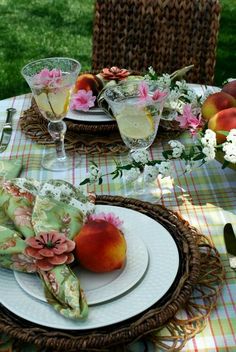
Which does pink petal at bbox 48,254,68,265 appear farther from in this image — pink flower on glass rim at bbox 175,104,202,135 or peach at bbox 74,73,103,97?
peach at bbox 74,73,103,97

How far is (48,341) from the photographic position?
2.16ft

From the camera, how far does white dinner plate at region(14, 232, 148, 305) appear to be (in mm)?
718

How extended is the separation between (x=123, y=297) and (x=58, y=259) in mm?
94

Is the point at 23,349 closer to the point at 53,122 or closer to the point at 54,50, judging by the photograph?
the point at 53,122

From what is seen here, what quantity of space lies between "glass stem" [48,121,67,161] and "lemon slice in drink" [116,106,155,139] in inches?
6.3

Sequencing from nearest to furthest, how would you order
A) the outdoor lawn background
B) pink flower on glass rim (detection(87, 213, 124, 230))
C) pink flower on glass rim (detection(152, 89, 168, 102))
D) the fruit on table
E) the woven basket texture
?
pink flower on glass rim (detection(87, 213, 124, 230)), pink flower on glass rim (detection(152, 89, 168, 102)), the fruit on table, the woven basket texture, the outdoor lawn background

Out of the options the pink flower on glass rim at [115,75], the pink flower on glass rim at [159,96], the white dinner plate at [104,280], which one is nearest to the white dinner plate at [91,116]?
the pink flower on glass rim at [115,75]

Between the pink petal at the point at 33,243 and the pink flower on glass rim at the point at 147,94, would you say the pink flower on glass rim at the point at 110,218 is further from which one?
the pink flower on glass rim at the point at 147,94

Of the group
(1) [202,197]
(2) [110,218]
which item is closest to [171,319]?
(2) [110,218]

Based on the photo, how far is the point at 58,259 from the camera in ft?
2.41

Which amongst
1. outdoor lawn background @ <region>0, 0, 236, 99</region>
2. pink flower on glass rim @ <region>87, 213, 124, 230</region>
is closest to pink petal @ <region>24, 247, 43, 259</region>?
pink flower on glass rim @ <region>87, 213, 124, 230</region>

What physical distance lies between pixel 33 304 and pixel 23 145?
1.84ft

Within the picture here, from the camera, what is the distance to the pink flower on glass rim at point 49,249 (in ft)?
2.41

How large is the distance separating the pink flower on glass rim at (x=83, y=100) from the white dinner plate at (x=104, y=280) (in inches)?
20.0
